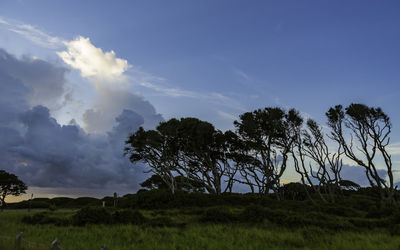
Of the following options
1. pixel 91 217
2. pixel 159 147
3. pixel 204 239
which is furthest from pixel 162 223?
pixel 159 147

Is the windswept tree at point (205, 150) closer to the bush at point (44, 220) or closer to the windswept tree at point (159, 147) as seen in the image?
the windswept tree at point (159, 147)

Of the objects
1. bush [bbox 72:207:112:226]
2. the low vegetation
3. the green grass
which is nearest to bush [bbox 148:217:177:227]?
the low vegetation

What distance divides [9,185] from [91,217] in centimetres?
4747

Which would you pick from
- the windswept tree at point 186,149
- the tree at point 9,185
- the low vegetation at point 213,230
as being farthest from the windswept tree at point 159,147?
the tree at point 9,185

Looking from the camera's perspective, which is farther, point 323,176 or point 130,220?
point 323,176

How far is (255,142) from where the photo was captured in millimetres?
37812

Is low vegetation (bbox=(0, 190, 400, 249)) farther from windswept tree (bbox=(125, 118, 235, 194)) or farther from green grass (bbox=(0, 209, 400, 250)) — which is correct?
windswept tree (bbox=(125, 118, 235, 194))

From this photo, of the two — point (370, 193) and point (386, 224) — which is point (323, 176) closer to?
point (386, 224)

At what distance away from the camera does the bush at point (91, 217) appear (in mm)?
19109

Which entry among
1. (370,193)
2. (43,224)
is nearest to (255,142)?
(43,224)

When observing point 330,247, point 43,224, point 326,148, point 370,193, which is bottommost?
point 330,247

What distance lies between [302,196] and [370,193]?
459 inches

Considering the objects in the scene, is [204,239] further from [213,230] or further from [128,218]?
[128,218]

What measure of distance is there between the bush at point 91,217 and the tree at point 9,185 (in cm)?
4530
